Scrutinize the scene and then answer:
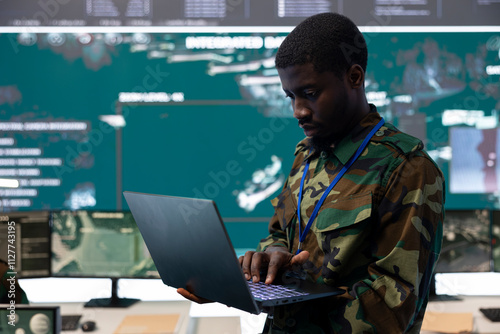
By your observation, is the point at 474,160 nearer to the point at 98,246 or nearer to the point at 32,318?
the point at 98,246

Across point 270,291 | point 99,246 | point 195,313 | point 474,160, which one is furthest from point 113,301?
point 474,160

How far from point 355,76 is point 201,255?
47 cm

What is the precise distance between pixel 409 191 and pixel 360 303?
0.71ft

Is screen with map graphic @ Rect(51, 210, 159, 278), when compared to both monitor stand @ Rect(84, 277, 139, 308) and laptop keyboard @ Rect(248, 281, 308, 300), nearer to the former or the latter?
monitor stand @ Rect(84, 277, 139, 308)

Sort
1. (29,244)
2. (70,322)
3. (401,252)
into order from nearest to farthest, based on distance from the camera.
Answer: (401,252) → (70,322) → (29,244)

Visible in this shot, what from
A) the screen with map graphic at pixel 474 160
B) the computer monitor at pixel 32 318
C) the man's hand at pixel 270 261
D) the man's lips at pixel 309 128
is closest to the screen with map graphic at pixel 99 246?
the computer monitor at pixel 32 318

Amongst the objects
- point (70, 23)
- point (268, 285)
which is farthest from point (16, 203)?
point (268, 285)

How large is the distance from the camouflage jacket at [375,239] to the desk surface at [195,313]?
1104 mm

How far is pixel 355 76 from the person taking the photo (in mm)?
950

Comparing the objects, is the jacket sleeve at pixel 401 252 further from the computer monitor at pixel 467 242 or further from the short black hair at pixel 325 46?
the computer monitor at pixel 467 242

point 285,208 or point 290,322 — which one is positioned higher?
point 285,208

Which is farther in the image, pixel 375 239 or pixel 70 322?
pixel 70 322

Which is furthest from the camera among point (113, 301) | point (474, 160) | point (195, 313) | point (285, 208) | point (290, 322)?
point (474, 160)

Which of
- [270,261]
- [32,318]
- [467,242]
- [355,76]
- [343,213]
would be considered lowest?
[467,242]
